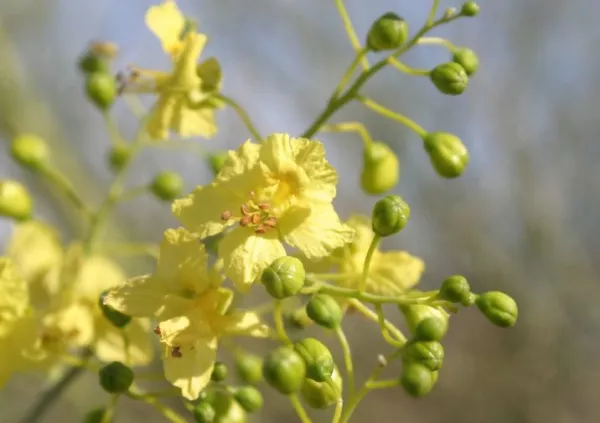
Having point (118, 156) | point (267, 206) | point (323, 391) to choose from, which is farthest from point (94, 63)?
point (323, 391)

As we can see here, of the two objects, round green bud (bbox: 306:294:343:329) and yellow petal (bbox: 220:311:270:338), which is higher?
round green bud (bbox: 306:294:343:329)

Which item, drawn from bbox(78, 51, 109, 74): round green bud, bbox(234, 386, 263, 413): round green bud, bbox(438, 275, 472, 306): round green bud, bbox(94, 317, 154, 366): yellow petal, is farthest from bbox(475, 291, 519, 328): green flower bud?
bbox(78, 51, 109, 74): round green bud

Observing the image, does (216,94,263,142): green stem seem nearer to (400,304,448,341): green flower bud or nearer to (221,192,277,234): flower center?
(221,192,277,234): flower center

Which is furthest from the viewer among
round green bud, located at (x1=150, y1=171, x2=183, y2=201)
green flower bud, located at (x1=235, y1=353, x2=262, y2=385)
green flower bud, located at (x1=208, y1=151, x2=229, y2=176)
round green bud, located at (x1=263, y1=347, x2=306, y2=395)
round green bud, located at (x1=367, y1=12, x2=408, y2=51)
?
round green bud, located at (x1=150, y1=171, x2=183, y2=201)

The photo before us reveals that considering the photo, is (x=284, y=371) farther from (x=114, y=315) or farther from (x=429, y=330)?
(x=114, y=315)

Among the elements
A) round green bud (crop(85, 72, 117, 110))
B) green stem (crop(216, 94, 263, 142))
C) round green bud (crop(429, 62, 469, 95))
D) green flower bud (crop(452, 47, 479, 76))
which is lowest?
round green bud (crop(85, 72, 117, 110))

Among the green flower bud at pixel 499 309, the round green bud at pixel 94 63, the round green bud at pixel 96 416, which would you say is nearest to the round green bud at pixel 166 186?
the round green bud at pixel 94 63

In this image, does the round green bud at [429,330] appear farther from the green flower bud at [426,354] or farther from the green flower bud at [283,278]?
the green flower bud at [283,278]
